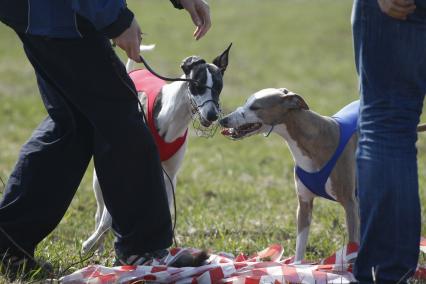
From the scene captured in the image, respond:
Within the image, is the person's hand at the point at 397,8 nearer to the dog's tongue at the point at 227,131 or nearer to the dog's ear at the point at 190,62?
the dog's tongue at the point at 227,131

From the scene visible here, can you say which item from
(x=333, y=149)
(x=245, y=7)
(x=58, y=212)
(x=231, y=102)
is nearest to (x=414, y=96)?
(x=333, y=149)

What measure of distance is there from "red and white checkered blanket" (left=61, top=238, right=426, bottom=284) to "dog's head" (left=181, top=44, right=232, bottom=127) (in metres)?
1.14

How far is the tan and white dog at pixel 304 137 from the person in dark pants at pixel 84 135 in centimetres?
70

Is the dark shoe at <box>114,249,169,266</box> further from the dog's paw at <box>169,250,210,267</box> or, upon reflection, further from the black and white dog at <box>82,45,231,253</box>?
the black and white dog at <box>82,45,231,253</box>

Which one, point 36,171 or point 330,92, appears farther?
point 330,92

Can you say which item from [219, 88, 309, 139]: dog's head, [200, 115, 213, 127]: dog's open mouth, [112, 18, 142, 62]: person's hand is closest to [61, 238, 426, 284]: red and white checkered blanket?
[112, 18, 142, 62]: person's hand

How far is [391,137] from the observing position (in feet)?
9.24

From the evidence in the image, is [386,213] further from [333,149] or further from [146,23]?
[146,23]

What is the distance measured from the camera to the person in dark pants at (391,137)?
2.80 meters

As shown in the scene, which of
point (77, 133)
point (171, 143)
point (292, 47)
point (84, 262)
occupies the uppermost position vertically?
point (77, 133)

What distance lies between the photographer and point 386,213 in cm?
281

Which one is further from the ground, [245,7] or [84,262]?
[84,262]

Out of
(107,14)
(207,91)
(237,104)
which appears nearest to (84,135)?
(107,14)

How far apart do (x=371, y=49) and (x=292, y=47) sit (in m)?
13.3
